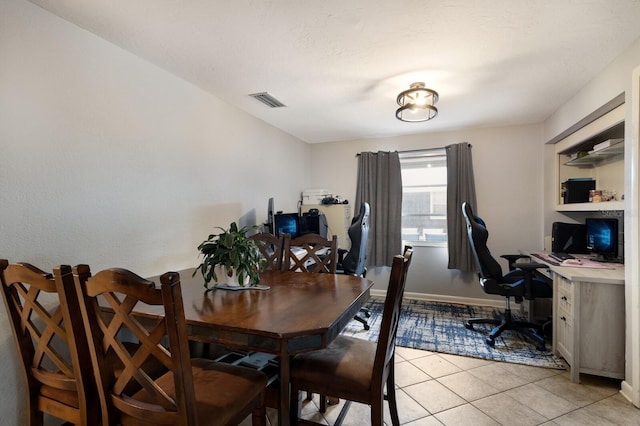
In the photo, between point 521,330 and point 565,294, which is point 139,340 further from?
point 521,330

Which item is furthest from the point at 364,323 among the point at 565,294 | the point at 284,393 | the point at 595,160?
the point at 595,160

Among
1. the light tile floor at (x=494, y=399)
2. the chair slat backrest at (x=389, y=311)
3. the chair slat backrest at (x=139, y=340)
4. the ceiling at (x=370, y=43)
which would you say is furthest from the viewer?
the light tile floor at (x=494, y=399)

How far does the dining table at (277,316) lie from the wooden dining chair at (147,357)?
0.19 metres

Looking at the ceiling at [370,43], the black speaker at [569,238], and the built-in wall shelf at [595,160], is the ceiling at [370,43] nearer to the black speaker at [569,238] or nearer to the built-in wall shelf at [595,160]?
the built-in wall shelf at [595,160]

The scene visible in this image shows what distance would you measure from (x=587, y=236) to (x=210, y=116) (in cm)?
402

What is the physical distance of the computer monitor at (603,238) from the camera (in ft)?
9.18

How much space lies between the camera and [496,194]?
4.05 meters

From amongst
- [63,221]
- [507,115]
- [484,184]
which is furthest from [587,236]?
[63,221]

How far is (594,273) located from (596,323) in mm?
372

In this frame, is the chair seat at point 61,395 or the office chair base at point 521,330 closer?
the chair seat at point 61,395

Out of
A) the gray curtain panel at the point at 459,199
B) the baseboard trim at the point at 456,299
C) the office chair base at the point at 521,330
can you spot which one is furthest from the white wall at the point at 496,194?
the office chair base at the point at 521,330

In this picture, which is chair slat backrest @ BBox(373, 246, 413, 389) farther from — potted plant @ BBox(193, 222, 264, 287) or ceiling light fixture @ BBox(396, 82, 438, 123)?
ceiling light fixture @ BBox(396, 82, 438, 123)

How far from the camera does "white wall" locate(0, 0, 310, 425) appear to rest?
60.6 inches

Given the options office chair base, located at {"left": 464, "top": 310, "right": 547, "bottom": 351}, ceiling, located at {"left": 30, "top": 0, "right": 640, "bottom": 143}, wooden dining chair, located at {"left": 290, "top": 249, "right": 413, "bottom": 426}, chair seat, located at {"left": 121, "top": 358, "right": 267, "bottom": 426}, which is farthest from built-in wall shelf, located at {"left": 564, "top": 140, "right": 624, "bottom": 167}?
chair seat, located at {"left": 121, "top": 358, "right": 267, "bottom": 426}
